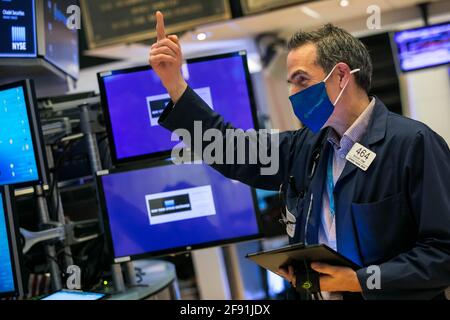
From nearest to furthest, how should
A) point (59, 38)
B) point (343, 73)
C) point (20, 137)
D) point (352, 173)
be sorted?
point (352, 173)
point (343, 73)
point (20, 137)
point (59, 38)

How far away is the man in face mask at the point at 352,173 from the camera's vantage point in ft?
5.24

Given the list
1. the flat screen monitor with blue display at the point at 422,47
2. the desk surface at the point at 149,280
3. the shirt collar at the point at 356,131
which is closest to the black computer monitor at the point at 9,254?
the desk surface at the point at 149,280

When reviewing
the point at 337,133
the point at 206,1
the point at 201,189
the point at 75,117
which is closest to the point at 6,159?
the point at 75,117

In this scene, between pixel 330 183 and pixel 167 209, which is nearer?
pixel 330 183

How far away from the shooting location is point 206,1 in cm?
536

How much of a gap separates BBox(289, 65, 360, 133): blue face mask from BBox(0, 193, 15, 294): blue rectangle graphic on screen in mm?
1151

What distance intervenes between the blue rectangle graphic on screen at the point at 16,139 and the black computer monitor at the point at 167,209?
321mm

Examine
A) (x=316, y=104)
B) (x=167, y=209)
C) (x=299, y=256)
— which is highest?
(x=316, y=104)

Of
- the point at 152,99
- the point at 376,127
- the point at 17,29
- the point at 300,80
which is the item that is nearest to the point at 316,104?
the point at 300,80

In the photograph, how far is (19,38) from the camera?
2.50 metres

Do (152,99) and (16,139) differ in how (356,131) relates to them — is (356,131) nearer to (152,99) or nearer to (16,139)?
(152,99)

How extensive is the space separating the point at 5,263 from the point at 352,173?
131 cm

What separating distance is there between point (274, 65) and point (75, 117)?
5.24m

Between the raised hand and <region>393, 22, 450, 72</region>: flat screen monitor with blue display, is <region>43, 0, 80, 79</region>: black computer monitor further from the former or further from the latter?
<region>393, 22, 450, 72</region>: flat screen monitor with blue display
